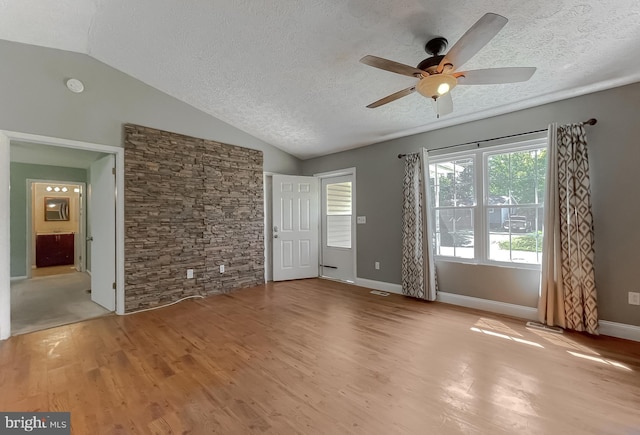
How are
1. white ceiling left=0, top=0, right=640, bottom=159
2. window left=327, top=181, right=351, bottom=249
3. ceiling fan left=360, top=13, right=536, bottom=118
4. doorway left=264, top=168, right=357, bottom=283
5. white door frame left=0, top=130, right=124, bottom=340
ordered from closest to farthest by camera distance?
ceiling fan left=360, top=13, right=536, bottom=118 → white ceiling left=0, top=0, right=640, bottom=159 → white door frame left=0, top=130, right=124, bottom=340 → doorway left=264, top=168, right=357, bottom=283 → window left=327, top=181, right=351, bottom=249

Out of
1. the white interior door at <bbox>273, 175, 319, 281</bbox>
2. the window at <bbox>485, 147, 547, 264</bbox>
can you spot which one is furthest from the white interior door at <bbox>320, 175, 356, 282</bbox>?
the window at <bbox>485, 147, 547, 264</bbox>

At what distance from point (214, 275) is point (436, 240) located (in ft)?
11.4

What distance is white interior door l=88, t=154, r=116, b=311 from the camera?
3.59m

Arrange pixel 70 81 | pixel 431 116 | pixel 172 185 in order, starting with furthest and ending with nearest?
pixel 172 185
pixel 431 116
pixel 70 81

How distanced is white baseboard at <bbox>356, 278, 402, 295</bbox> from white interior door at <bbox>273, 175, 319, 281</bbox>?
110 cm

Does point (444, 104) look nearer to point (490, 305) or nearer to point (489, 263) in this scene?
point (489, 263)

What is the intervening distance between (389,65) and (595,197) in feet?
8.89

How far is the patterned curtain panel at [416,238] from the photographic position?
3.97 metres

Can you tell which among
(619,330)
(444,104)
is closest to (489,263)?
(619,330)

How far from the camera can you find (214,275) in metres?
4.41

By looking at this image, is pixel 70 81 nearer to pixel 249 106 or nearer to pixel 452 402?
pixel 249 106

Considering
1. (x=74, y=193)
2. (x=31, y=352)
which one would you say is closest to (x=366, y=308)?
(x=31, y=352)

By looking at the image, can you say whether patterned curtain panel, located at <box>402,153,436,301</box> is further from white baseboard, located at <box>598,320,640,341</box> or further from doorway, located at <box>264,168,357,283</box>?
white baseboard, located at <box>598,320,640,341</box>

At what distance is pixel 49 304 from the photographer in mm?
3908
